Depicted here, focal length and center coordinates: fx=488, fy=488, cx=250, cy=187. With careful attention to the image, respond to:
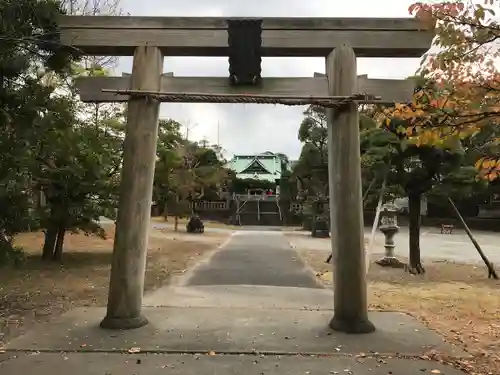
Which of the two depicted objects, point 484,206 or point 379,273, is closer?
point 379,273

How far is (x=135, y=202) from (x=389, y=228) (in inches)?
388

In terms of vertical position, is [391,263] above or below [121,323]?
above

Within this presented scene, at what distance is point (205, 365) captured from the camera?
4418 mm

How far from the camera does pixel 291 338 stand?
5309 mm

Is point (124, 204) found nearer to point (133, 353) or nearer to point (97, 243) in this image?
point (133, 353)

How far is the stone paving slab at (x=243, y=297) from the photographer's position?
7508 millimetres

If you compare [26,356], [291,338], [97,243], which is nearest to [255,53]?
[291,338]

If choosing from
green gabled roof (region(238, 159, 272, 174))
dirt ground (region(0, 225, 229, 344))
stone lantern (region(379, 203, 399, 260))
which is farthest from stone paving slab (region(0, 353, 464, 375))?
green gabled roof (region(238, 159, 272, 174))

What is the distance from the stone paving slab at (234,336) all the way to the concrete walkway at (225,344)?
0.01 meters

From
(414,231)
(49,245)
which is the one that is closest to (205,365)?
(414,231)

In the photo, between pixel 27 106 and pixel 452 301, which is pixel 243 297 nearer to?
pixel 452 301

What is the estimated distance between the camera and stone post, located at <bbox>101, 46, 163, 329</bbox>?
573 centimetres

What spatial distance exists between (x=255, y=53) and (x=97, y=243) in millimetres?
13892

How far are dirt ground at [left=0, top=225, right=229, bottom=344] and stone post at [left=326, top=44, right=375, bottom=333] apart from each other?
12.4ft
